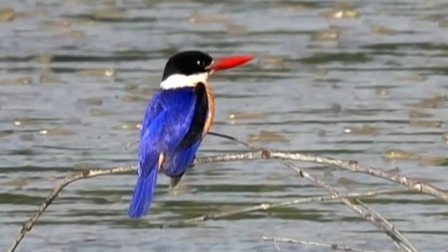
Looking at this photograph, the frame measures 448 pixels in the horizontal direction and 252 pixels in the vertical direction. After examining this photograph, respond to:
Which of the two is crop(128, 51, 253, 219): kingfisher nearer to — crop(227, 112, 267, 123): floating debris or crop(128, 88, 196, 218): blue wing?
crop(128, 88, 196, 218): blue wing

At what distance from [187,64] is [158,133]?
0.59m

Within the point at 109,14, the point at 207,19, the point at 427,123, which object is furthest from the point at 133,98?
the point at 109,14

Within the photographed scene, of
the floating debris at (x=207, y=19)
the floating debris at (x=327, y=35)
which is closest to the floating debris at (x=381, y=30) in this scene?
the floating debris at (x=327, y=35)

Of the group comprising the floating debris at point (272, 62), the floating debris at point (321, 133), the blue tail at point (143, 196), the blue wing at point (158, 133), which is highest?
the blue wing at point (158, 133)

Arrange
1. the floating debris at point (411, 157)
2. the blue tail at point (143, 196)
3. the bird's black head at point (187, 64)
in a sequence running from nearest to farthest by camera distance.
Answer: the blue tail at point (143, 196) → the bird's black head at point (187, 64) → the floating debris at point (411, 157)

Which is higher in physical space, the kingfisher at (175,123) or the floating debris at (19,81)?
the kingfisher at (175,123)

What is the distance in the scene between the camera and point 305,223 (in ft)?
30.7

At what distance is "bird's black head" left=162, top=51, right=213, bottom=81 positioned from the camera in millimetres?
7539

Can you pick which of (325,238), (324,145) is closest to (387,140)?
(324,145)

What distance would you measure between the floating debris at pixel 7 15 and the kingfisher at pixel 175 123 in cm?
854

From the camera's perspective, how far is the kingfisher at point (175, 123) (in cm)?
686

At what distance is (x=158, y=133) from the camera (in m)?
7.05

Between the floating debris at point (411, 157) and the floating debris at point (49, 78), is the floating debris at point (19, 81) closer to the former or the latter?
the floating debris at point (49, 78)

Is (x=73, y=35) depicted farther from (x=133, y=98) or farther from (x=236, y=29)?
(x=133, y=98)
